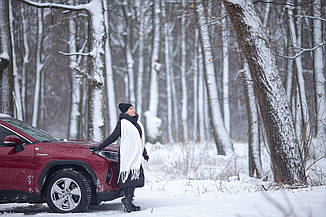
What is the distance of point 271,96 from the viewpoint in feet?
24.5

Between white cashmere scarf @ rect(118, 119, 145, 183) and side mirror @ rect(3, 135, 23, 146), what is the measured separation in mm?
1744

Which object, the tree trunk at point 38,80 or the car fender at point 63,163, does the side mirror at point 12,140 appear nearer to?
the car fender at point 63,163

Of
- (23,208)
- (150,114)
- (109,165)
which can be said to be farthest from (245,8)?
(150,114)

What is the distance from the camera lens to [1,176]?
6352mm

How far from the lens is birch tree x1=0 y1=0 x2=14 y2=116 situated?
1002cm

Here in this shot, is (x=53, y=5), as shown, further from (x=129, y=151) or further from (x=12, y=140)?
(x=129, y=151)

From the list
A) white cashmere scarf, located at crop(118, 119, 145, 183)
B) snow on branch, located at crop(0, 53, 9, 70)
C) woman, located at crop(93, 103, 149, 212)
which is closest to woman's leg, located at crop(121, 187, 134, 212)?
woman, located at crop(93, 103, 149, 212)

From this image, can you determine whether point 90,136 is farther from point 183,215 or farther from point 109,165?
point 183,215

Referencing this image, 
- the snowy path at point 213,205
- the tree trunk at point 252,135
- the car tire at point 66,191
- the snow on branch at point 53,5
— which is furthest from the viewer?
the tree trunk at point 252,135

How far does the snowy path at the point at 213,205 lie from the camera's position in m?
5.13

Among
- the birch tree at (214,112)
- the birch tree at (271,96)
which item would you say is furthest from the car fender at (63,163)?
the birch tree at (214,112)

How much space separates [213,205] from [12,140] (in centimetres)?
348

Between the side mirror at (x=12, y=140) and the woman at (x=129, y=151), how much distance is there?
1.28 metres

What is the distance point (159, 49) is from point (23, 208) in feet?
42.8
